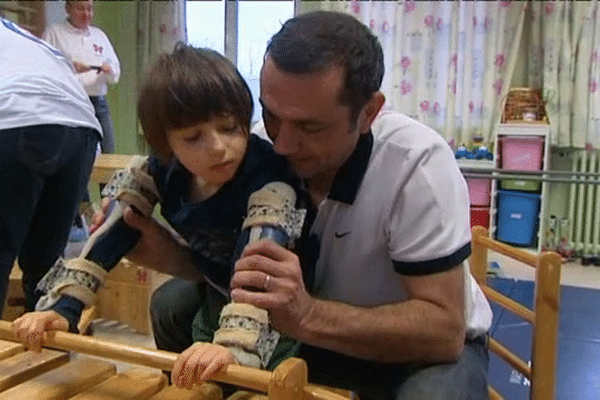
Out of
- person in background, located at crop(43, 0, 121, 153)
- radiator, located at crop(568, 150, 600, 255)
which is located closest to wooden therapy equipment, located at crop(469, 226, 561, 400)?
person in background, located at crop(43, 0, 121, 153)

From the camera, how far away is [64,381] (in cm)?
84

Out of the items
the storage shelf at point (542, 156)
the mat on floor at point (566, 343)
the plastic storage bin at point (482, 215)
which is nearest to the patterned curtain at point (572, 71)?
the storage shelf at point (542, 156)

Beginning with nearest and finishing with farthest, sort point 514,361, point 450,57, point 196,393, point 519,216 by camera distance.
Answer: point 196,393
point 514,361
point 519,216
point 450,57

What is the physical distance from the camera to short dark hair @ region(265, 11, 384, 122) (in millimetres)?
871

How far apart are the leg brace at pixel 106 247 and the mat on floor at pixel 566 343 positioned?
1.44m

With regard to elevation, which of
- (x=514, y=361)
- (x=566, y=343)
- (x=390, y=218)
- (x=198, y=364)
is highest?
(x=390, y=218)

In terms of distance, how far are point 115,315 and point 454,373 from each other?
1.88 m

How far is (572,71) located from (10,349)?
3.81 m

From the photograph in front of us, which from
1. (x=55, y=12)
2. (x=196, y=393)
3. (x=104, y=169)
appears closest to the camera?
(x=196, y=393)

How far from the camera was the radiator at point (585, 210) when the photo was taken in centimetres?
401

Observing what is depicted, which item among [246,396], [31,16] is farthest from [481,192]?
[246,396]

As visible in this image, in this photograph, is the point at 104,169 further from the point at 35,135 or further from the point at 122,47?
the point at 122,47

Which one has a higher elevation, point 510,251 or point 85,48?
point 85,48

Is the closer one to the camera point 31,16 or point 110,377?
point 110,377
